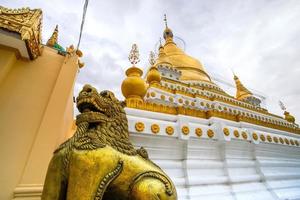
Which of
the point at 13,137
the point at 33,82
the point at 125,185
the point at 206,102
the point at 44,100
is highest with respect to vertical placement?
the point at 206,102

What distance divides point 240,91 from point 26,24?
13.4 m

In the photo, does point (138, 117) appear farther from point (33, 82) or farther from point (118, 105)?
point (33, 82)

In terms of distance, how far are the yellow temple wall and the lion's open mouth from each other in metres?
1.03

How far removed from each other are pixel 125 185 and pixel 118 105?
0.47 metres

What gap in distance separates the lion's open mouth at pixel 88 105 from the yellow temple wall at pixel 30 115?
3.37 feet

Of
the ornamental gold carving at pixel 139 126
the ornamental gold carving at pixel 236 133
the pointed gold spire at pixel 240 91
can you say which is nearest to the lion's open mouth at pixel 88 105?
the ornamental gold carving at pixel 139 126

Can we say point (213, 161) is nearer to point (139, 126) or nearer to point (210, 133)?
point (210, 133)

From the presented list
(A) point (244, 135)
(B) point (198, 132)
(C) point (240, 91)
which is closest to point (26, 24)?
(B) point (198, 132)

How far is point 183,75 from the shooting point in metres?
8.86

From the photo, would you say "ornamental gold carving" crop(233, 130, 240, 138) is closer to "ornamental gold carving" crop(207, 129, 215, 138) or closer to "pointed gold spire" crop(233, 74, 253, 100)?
"ornamental gold carving" crop(207, 129, 215, 138)

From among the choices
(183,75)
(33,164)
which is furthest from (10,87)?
(183,75)

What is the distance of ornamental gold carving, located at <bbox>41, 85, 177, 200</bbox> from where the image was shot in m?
0.76

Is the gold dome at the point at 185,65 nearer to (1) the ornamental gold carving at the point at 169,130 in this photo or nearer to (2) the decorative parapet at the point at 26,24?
(1) the ornamental gold carving at the point at 169,130

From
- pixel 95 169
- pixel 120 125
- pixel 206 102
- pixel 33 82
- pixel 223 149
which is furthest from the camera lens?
pixel 206 102
